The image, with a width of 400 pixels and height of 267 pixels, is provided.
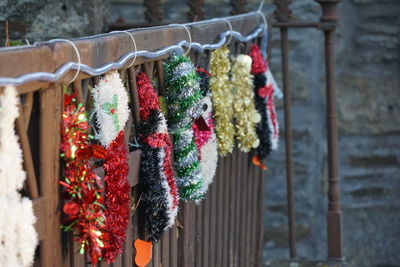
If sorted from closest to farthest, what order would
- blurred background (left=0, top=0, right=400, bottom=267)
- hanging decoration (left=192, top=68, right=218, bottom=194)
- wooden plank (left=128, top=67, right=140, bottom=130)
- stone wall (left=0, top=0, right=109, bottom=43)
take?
wooden plank (left=128, top=67, right=140, bottom=130), hanging decoration (left=192, top=68, right=218, bottom=194), stone wall (left=0, top=0, right=109, bottom=43), blurred background (left=0, top=0, right=400, bottom=267)

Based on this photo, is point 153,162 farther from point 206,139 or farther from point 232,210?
point 232,210

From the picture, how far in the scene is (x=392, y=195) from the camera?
5.16m

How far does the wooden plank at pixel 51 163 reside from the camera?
1817 millimetres

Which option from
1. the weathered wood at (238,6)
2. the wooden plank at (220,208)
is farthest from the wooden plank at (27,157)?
the weathered wood at (238,6)

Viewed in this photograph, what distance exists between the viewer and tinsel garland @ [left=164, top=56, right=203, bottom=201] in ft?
8.36

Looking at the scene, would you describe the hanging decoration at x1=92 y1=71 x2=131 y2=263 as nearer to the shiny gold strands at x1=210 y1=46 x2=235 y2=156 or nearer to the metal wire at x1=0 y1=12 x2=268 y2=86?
the metal wire at x1=0 y1=12 x2=268 y2=86

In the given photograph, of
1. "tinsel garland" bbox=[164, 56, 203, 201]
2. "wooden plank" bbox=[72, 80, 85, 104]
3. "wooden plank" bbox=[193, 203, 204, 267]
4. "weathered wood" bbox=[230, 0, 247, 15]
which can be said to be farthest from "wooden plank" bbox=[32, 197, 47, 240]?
"weathered wood" bbox=[230, 0, 247, 15]

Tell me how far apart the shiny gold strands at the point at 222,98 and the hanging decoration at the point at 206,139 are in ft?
0.29

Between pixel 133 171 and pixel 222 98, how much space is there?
884 millimetres

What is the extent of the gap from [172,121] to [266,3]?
243 cm

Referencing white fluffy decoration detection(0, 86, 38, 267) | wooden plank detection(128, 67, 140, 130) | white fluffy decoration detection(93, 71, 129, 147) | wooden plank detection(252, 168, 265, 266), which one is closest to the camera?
white fluffy decoration detection(0, 86, 38, 267)

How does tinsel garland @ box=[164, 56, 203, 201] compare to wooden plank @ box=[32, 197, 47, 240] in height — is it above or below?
above

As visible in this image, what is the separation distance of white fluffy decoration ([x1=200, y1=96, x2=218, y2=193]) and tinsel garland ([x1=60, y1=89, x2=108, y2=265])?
3.22ft

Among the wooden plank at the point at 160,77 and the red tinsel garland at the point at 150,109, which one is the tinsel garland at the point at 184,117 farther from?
the red tinsel garland at the point at 150,109
